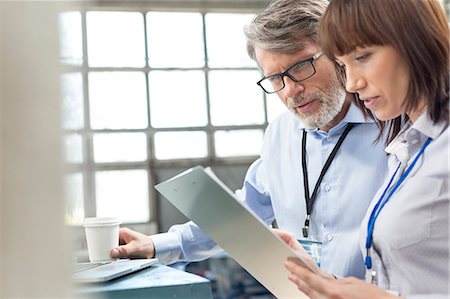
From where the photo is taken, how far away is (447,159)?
981mm

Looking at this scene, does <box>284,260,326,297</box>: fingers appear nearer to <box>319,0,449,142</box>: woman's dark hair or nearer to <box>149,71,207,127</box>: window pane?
<box>319,0,449,142</box>: woman's dark hair

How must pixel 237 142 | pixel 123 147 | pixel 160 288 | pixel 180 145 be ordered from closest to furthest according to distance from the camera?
1. pixel 160 288
2. pixel 123 147
3. pixel 180 145
4. pixel 237 142

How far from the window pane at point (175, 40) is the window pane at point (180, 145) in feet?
3.08

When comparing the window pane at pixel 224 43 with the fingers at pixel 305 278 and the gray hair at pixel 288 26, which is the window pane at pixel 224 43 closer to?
the gray hair at pixel 288 26

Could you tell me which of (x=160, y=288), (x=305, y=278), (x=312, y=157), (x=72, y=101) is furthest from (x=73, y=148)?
(x=312, y=157)

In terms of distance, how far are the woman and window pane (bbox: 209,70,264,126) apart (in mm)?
6222

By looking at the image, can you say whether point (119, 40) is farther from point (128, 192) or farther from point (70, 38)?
point (70, 38)

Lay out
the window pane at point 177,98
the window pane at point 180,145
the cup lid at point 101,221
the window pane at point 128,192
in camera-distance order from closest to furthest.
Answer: the cup lid at point 101,221 → the window pane at point 128,192 → the window pane at point 177,98 → the window pane at point 180,145

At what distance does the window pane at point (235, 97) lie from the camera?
732cm

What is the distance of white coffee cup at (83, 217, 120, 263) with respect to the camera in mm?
1356

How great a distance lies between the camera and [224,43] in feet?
24.6

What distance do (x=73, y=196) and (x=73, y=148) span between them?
0.03 meters

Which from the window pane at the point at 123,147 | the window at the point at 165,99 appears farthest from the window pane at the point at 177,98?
the window pane at the point at 123,147

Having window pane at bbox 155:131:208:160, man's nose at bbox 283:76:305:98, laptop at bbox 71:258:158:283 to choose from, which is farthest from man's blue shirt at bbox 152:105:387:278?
window pane at bbox 155:131:208:160
